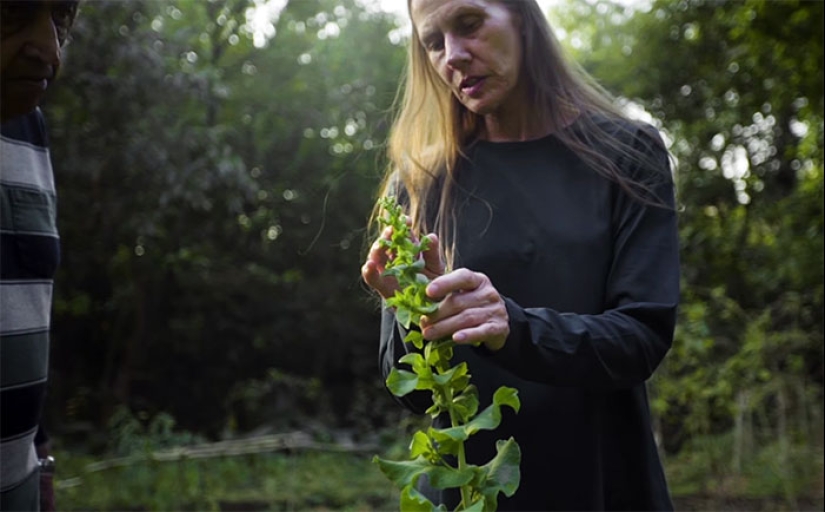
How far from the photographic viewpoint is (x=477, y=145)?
156 centimetres

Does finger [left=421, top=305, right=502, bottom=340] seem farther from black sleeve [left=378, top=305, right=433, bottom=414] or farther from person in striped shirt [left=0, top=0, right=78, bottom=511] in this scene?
person in striped shirt [left=0, top=0, right=78, bottom=511]

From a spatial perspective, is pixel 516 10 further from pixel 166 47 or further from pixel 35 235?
pixel 166 47

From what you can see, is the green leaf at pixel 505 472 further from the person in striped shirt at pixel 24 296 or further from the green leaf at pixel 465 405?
the person in striped shirt at pixel 24 296

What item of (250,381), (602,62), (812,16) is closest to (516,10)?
(812,16)

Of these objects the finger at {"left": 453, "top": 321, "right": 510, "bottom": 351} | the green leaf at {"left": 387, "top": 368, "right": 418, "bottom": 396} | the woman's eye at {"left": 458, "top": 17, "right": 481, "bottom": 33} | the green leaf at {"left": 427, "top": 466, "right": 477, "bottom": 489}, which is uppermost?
the woman's eye at {"left": 458, "top": 17, "right": 481, "bottom": 33}

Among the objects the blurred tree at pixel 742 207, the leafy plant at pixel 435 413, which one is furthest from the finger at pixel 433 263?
the blurred tree at pixel 742 207

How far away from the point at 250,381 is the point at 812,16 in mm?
6228

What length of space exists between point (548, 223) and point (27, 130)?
34.2 inches

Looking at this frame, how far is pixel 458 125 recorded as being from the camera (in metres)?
1.57

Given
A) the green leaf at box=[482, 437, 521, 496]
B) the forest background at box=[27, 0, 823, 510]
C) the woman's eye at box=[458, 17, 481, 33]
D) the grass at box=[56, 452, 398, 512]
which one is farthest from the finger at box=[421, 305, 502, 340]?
the grass at box=[56, 452, 398, 512]

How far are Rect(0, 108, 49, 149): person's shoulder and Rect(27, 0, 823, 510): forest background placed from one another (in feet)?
12.4

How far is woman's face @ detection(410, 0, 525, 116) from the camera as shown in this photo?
52.6 inches

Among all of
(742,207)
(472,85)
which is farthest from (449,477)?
(742,207)

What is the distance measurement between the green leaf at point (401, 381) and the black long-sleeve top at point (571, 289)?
43 centimetres
